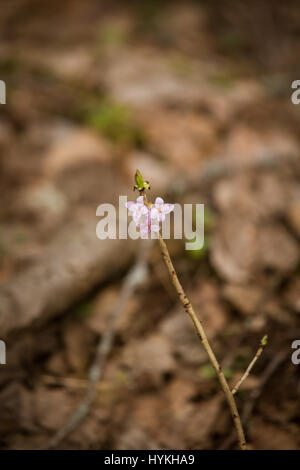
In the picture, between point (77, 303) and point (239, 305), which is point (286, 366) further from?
point (77, 303)

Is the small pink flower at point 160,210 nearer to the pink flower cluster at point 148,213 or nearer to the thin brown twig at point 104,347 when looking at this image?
the pink flower cluster at point 148,213

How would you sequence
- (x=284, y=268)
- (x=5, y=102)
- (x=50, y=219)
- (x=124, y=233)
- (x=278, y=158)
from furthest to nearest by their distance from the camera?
(x=5, y=102)
(x=278, y=158)
(x=50, y=219)
(x=124, y=233)
(x=284, y=268)

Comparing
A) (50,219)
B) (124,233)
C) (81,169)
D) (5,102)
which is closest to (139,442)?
(124,233)

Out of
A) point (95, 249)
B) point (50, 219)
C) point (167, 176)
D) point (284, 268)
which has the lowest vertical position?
point (284, 268)

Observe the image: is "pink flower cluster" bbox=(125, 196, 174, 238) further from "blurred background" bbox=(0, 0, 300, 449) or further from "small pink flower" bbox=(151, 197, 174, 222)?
"blurred background" bbox=(0, 0, 300, 449)

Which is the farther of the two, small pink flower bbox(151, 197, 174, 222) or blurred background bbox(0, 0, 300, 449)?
blurred background bbox(0, 0, 300, 449)

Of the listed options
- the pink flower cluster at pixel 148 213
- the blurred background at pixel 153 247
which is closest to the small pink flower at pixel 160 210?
the pink flower cluster at pixel 148 213

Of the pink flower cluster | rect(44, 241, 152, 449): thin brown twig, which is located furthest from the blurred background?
the pink flower cluster
